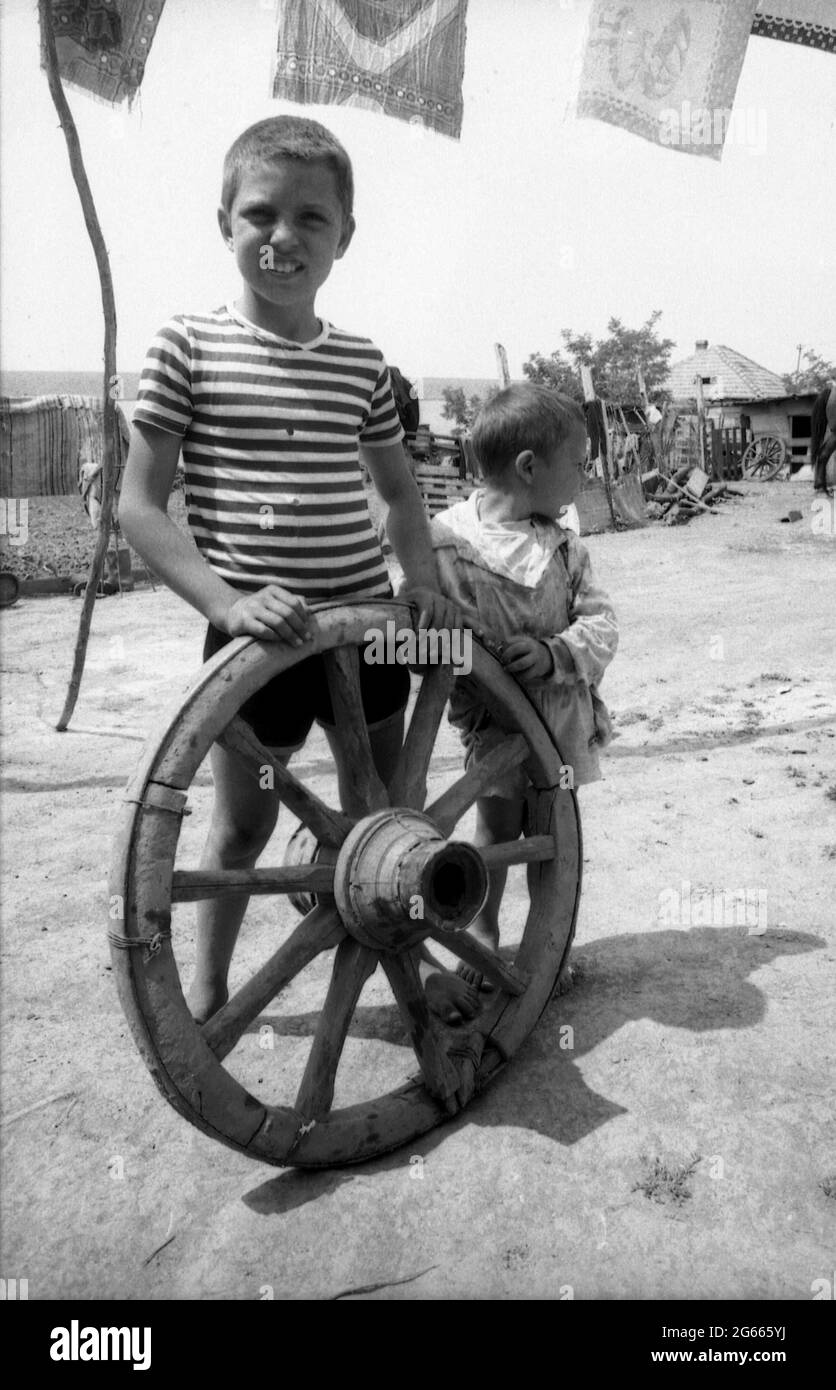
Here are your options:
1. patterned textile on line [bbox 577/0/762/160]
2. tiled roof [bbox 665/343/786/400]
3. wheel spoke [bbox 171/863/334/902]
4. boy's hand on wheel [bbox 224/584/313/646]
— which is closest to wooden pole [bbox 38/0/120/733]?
patterned textile on line [bbox 577/0/762/160]

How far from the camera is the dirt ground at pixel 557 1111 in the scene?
1.58 meters

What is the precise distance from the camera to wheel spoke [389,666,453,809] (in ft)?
6.39

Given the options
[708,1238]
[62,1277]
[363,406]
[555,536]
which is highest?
[363,406]

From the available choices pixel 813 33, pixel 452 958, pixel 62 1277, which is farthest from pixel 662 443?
pixel 62 1277

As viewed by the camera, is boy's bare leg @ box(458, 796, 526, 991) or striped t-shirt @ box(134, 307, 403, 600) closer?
striped t-shirt @ box(134, 307, 403, 600)

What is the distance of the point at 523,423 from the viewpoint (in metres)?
2.09

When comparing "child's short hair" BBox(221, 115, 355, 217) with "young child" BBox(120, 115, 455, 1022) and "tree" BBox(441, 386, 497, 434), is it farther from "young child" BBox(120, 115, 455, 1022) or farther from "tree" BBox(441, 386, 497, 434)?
"tree" BBox(441, 386, 497, 434)

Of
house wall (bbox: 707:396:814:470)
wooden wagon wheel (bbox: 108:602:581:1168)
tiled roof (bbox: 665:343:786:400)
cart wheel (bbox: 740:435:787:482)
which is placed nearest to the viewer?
wooden wagon wheel (bbox: 108:602:581:1168)

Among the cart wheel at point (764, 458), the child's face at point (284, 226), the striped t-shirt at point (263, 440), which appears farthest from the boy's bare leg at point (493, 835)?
the cart wheel at point (764, 458)

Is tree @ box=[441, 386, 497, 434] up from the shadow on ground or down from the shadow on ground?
up

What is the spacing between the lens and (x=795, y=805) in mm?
3375

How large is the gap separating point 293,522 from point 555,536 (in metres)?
0.64

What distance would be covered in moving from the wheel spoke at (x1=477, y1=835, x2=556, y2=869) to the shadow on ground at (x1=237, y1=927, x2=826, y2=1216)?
0.40m
